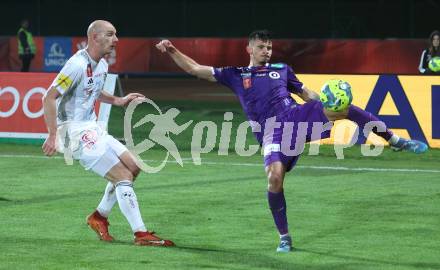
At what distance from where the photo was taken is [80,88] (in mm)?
10109

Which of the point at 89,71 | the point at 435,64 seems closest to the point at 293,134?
the point at 89,71

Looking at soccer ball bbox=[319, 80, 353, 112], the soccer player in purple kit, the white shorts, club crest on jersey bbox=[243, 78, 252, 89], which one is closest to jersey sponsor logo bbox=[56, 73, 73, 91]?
the white shorts

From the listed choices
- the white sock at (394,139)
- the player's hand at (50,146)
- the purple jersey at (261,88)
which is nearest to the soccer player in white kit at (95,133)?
the player's hand at (50,146)

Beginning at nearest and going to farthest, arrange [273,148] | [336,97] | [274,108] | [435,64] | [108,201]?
[336,97], [273,148], [274,108], [108,201], [435,64]

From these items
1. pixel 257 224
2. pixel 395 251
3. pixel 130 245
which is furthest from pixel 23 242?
pixel 395 251

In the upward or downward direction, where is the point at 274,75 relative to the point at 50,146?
upward

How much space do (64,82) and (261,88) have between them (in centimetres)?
187

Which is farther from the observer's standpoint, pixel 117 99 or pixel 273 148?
pixel 117 99

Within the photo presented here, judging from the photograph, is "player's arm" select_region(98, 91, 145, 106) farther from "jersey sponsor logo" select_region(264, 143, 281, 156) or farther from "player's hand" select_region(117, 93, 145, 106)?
"jersey sponsor logo" select_region(264, 143, 281, 156)

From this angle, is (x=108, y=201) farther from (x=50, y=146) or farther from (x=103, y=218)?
(x=50, y=146)

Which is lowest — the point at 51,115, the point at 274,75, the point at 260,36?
the point at 51,115

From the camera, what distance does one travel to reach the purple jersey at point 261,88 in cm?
1005

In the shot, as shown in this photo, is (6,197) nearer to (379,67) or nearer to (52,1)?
(379,67)

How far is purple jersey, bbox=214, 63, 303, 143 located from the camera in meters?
10.1
